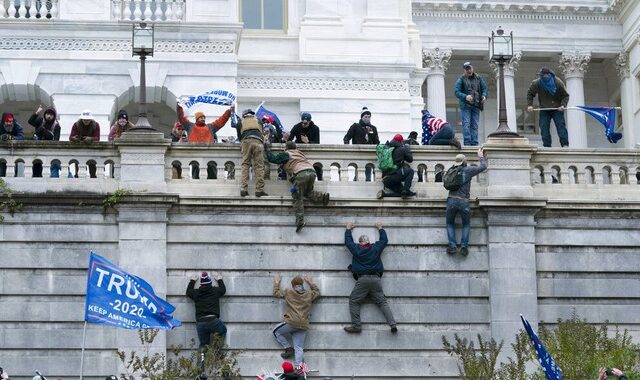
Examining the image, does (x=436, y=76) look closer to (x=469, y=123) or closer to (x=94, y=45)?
(x=94, y=45)

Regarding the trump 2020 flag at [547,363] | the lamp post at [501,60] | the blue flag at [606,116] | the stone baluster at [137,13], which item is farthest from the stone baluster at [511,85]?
the trump 2020 flag at [547,363]

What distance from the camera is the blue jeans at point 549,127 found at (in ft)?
148

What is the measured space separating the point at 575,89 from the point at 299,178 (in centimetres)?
3467

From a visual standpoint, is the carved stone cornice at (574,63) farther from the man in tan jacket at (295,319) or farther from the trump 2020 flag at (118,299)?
the trump 2020 flag at (118,299)

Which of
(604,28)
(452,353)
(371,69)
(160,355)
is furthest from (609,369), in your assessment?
(604,28)

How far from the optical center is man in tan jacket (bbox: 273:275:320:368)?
40.8m

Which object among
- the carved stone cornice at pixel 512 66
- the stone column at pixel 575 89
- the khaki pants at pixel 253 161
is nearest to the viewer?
the khaki pants at pixel 253 161

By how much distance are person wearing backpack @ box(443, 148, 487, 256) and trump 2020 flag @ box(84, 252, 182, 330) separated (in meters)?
6.84

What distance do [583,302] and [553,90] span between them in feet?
18.9

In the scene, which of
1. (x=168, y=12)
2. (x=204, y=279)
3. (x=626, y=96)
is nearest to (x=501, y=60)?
(x=204, y=279)

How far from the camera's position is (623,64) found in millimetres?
75250

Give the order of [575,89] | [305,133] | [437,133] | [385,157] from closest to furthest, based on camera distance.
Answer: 1. [385,157]
2. [437,133]
3. [305,133]
4. [575,89]

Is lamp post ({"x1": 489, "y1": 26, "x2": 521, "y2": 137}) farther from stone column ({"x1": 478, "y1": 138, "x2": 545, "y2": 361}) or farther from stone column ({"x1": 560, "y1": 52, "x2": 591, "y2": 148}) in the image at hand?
stone column ({"x1": 560, "y1": 52, "x2": 591, "y2": 148})

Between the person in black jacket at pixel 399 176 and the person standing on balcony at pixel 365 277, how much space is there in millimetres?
1203
